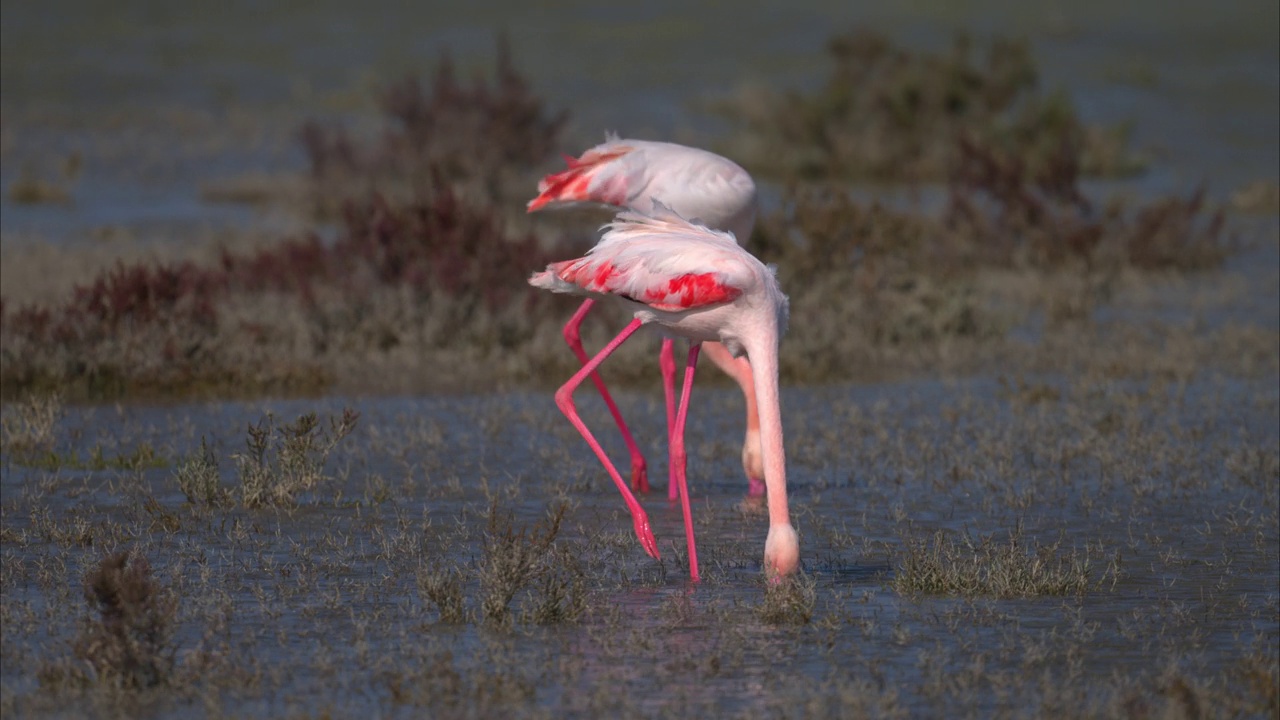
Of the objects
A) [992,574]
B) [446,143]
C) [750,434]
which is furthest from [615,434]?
[446,143]

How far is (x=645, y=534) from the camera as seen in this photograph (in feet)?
23.9

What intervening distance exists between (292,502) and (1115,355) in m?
6.32

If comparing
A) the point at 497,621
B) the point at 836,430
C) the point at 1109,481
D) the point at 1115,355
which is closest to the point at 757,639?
the point at 497,621

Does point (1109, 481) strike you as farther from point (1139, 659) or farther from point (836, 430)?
point (1139, 659)

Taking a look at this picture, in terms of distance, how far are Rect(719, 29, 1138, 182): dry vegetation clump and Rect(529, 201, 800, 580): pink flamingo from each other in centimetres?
1543

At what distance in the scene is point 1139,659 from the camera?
19.4ft

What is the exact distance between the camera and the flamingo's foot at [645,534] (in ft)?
23.8

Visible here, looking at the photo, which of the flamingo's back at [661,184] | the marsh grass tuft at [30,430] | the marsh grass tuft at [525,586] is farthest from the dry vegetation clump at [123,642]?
the flamingo's back at [661,184]

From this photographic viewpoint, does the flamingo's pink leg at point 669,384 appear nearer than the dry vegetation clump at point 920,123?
Yes

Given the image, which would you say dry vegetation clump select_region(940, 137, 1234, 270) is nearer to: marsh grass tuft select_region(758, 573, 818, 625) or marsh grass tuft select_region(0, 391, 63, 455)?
marsh grass tuft select_region(0, 391, 63, 455)

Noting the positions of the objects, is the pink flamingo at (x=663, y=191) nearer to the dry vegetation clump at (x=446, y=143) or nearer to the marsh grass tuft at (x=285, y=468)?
the marsh grass tuft at (x=285, y=468)

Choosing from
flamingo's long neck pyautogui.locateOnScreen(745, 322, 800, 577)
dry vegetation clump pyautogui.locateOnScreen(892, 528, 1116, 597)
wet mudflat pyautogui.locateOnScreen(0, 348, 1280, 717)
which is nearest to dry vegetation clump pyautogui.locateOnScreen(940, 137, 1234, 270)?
wet mudflat pyautogui.locateOnScreen(0, 348, 1280, 717)

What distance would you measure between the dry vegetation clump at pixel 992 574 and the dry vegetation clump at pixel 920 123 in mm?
15982

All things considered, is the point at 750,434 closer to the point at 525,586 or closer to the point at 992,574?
the point at 992,574
